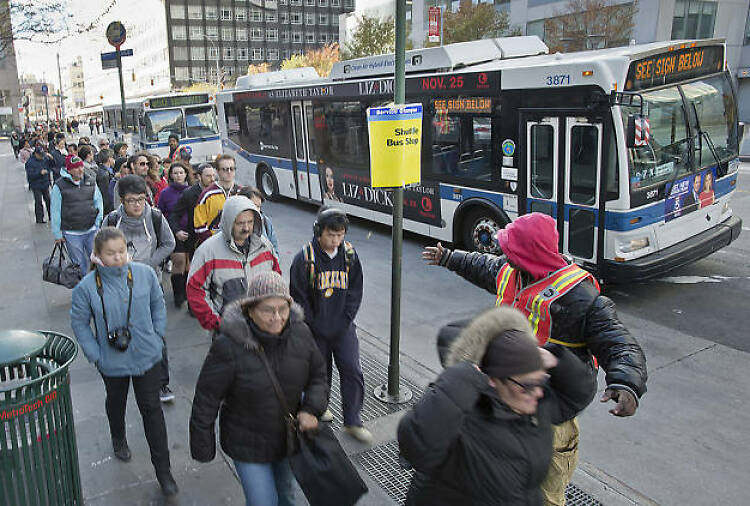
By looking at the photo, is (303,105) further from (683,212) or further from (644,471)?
(644,471)

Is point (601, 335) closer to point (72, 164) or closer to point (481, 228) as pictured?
point (72, 164)

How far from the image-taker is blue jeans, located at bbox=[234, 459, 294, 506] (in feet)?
9.30

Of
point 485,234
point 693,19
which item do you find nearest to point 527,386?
point 485,234

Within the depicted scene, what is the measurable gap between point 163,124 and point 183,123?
23.8 inches

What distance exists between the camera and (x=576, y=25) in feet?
88.2

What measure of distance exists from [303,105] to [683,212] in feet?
27.4

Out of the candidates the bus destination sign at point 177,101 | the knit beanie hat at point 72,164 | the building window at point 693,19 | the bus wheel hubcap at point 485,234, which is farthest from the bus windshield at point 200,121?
the building window at point 693,19

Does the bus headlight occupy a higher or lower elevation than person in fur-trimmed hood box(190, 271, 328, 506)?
lower

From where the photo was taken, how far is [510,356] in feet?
6.02

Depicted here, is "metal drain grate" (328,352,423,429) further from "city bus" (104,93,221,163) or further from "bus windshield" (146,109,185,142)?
"bus windshield" (146,109,185,142)

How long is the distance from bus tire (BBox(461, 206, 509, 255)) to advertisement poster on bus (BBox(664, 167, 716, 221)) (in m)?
2.07

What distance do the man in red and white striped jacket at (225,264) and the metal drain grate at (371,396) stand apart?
1347mm

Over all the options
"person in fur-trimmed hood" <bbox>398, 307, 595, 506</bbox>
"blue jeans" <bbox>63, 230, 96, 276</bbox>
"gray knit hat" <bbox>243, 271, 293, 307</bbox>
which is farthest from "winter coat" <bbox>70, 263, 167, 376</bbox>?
"blue jeans" <bbox>63, 230, 96, 276</bbox>

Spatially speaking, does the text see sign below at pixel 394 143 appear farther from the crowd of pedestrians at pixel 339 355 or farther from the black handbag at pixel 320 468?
the black handbag at pixel 320 468
